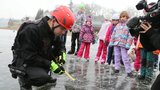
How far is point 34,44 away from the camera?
14.6ft

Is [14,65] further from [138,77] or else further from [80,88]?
[138,77]

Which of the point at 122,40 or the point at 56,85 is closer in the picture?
the point at 56,85

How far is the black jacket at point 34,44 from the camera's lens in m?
4.41

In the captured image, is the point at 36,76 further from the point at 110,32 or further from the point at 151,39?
the point at 110,32

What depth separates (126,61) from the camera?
8078mm

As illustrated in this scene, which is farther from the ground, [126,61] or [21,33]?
[21,33]

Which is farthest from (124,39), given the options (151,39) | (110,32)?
(151,39)

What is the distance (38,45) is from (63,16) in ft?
1.73

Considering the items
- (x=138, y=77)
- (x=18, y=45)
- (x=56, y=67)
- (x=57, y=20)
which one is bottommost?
(x=138, y=77)

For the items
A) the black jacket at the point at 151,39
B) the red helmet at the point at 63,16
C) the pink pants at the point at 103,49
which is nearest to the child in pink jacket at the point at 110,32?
the pink pants at the point at 103,49

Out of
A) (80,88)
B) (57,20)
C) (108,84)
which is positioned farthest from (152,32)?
(108,84)

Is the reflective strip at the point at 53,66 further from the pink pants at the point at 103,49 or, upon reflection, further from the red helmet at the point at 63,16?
the pink pants at the point at 103,49

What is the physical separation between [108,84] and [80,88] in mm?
863

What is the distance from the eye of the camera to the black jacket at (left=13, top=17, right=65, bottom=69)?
4.41 metres
